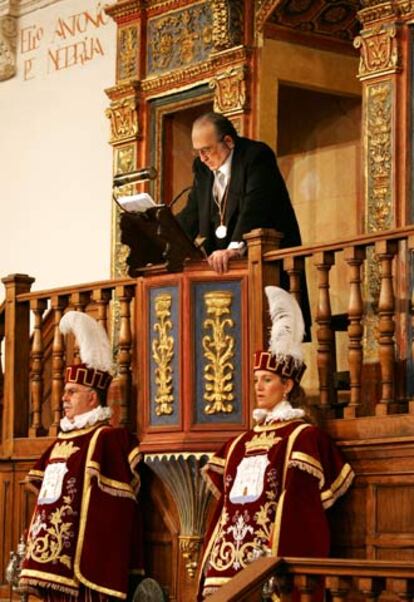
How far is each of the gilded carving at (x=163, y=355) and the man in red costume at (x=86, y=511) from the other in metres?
0.38

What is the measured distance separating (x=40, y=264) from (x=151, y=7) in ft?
6.80

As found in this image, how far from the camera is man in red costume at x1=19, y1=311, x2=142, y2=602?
373 inches

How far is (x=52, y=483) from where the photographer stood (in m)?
9.69

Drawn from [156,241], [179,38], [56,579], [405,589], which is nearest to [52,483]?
[56,579]

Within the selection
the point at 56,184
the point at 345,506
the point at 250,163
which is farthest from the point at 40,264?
the point at 345,506

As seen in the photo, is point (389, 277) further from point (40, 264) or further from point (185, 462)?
point (40, 264)

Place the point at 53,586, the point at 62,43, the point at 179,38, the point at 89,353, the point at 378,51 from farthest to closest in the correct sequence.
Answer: the point at 62,43, the point at 179,38, the point at 378,51, the point at 89,353, the point at 53,586

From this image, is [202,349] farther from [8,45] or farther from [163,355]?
[8,45]

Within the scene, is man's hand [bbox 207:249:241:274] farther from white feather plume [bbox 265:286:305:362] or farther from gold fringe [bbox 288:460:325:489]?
gold fringe [bbox 288:460:325:489]

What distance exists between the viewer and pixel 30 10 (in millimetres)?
13438

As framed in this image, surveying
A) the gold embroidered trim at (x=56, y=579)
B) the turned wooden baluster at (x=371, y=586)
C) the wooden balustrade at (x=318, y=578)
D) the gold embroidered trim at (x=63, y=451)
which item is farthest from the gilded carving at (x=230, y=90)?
the turned wooden baluster at (x=371, y=586)

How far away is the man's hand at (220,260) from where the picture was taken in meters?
9.17

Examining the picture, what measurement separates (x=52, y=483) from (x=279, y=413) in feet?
5.07

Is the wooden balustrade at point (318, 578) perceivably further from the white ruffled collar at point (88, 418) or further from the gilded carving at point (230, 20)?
the gilded carving at point (230, 20)
